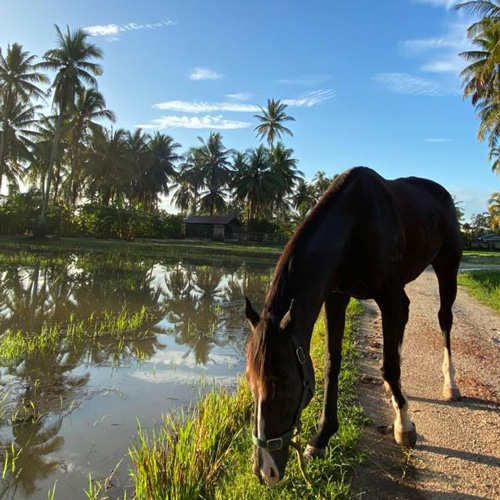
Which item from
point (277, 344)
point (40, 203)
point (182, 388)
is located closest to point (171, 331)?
point (182, 388)

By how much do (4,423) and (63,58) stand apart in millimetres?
34515

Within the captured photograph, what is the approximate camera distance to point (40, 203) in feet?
119

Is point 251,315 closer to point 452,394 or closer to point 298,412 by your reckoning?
point 298,412

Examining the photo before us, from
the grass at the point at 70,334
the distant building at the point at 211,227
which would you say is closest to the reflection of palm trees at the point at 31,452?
the grass at the point at 70,334

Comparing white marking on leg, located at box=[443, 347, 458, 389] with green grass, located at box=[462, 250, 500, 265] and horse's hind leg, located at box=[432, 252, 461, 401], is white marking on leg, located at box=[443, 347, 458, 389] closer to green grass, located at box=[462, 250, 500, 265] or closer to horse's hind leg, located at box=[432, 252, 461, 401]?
horse's hind leg, located at box=[432, 252, 461, 401]

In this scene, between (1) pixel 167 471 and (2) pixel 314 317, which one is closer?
(2) pixel 314 317

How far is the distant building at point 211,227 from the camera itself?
47312 millimetres

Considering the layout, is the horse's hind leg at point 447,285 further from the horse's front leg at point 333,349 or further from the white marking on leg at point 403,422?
the horse's front leg at point 333,349

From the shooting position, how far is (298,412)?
5.90 feet

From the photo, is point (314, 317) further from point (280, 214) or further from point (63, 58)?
point (280, 214)

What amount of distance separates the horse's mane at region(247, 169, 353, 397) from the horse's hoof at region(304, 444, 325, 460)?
1.28m

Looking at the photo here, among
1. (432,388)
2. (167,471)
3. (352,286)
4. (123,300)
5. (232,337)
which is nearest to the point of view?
(167,471)

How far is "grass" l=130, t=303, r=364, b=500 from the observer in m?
2.31

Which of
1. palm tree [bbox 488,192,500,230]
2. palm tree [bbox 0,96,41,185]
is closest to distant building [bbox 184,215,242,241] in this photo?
palm tree [bbox 0,96,41,185]
